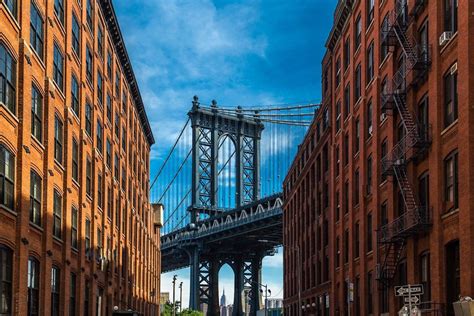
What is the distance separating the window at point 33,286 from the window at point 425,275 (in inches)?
645

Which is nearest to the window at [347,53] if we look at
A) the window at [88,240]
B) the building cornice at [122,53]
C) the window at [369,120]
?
the window at [369,120]

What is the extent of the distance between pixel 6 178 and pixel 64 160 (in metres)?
10.4

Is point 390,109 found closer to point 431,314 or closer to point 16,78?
point 431,314

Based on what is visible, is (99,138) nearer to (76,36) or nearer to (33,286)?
(76,36)

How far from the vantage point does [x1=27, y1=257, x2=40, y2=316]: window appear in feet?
104

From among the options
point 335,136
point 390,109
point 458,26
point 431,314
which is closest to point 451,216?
point 431,314

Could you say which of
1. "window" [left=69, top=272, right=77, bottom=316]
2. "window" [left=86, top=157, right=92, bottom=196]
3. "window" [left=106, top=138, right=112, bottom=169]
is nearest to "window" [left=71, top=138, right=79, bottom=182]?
"window" [left=86, top=157, right=92, bottom=196]

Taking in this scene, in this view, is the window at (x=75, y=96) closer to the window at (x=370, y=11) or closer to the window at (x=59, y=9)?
the window at (x=59, y=9)

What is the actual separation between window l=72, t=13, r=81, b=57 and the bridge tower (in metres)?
98.9

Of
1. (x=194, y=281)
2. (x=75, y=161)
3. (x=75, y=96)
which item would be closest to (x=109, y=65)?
(x=75, y=96)

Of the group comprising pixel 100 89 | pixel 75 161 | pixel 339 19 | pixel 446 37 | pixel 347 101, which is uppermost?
pixel 339 19

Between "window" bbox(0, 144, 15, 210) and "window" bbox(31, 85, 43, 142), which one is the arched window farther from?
"window" bbox(31, 85, 43, 142)

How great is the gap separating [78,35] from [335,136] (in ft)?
75.2

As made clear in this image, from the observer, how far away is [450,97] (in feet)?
106
